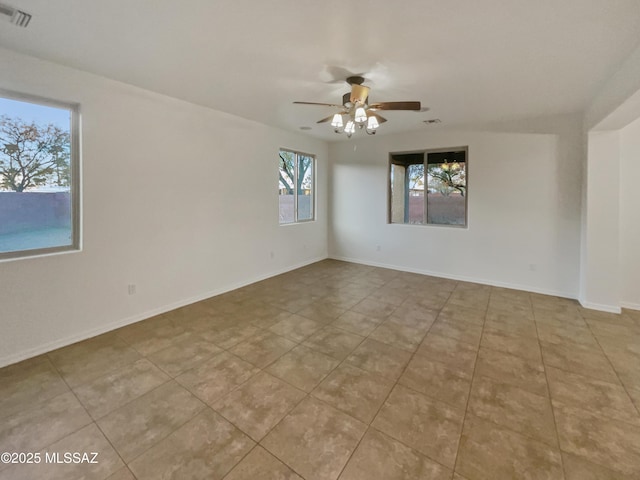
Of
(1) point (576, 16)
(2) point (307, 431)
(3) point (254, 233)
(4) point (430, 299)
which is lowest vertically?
(2) point (307, 431)

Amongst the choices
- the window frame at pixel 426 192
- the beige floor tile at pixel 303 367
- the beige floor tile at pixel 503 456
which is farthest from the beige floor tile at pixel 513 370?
the window frame at pixel 426 192

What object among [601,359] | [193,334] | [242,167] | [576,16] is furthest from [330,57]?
[601,359]

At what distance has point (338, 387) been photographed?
222 cm

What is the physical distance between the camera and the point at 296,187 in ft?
19.3

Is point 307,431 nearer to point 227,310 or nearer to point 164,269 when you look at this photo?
point 227,310

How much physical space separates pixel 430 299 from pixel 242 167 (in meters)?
3.45

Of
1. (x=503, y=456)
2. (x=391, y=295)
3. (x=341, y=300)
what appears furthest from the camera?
(x=391, y=295)

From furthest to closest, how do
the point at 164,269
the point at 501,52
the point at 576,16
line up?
the point at 164,269, the point at 501,52, the point at 576,16

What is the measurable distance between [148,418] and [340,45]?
3.05 meters

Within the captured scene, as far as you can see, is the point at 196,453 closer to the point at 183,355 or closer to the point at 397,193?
the point at 183,355

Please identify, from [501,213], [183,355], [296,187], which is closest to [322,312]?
[183,355]

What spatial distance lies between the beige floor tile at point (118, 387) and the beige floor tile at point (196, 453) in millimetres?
586

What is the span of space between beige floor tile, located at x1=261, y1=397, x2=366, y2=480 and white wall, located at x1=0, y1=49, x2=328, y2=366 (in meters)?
2.46

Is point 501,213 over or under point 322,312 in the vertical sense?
over
